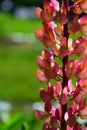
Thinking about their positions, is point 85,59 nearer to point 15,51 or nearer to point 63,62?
point 63,62

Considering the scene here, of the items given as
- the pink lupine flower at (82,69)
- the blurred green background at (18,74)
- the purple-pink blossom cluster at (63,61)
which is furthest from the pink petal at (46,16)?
the blurred green background at (18,74)

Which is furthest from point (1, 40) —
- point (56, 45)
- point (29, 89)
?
point (56, 45)

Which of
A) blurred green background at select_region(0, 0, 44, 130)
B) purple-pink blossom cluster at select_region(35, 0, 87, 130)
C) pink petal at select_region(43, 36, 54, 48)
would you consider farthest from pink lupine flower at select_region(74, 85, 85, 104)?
blurred green background at select_region(0, 0, 44, 130)

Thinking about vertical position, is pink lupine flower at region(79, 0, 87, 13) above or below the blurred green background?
below

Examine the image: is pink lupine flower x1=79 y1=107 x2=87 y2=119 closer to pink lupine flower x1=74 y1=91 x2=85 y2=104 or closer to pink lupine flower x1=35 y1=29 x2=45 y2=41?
pink lupine flower x1=74 y1=91 x2=85 y2=104

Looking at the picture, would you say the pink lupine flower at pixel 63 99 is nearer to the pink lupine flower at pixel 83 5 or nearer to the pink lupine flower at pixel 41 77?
the pink lupine flower at pixel 41 77

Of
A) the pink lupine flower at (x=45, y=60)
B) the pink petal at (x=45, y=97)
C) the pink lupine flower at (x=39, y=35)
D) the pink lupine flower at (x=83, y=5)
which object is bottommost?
the pink petal at (x=45, y=97)
